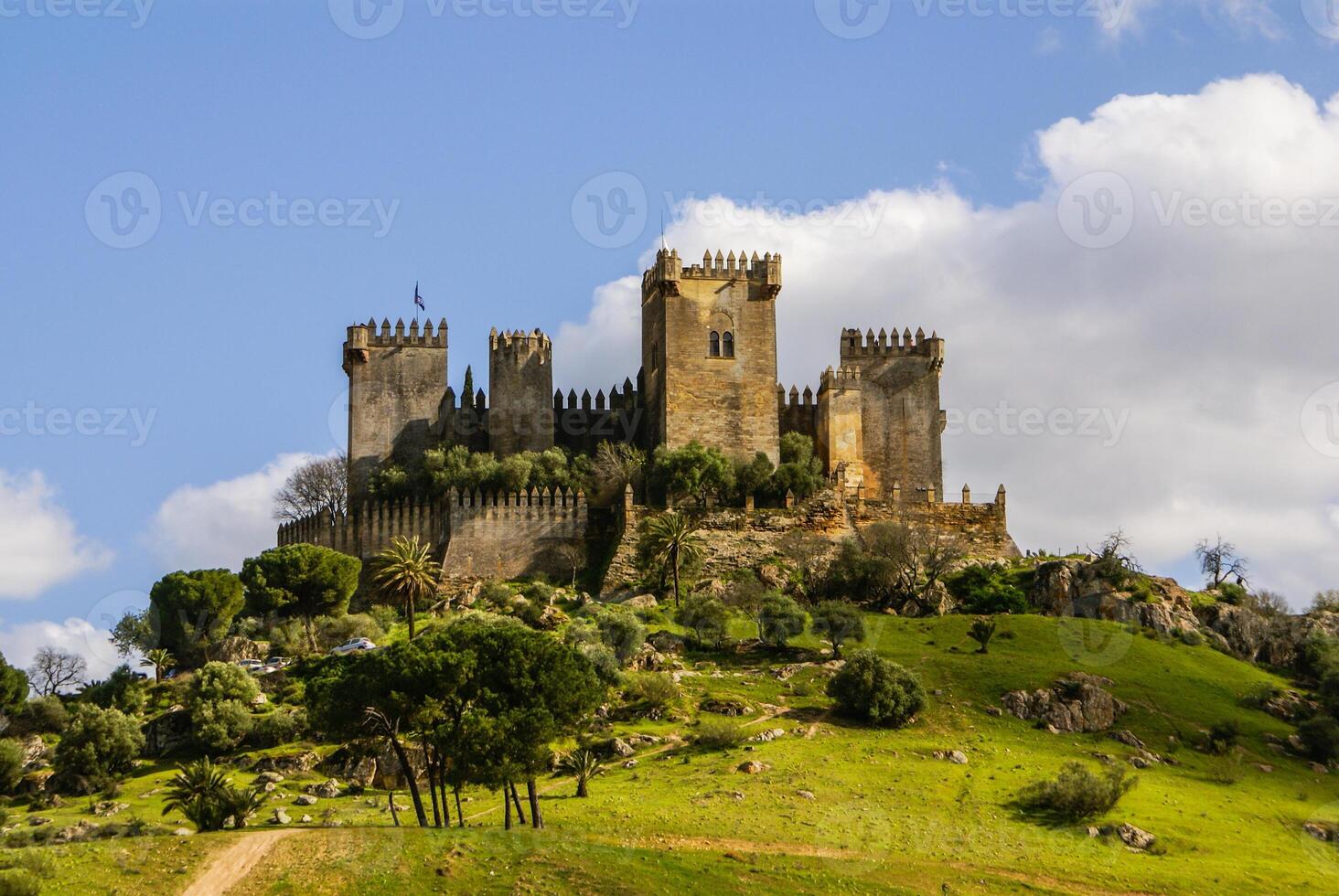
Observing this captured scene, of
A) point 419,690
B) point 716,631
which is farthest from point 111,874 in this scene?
point 716,631

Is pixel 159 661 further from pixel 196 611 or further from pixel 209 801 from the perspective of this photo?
pixel 209 801

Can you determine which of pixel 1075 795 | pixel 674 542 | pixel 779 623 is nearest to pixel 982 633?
pixel 779 623

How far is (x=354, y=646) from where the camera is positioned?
7856 cm

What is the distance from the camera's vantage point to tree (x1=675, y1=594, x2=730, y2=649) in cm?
7994

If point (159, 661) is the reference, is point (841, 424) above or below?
above

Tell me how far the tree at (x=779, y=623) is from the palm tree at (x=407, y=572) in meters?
15.0

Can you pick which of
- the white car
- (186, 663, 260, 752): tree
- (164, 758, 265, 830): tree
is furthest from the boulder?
the white car

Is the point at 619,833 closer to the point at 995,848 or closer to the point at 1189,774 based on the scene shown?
the point at 995,848

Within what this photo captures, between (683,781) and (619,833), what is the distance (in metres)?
7.83

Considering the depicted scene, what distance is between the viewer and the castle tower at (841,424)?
9706 cm

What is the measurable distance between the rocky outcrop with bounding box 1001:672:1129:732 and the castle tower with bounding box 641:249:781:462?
24.7 meters

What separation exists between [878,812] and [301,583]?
36.5 metres

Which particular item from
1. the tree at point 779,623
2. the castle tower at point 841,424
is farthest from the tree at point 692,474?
the tree at point 779,623

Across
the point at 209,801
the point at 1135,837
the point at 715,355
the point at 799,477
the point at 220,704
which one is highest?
the point at 715,355
